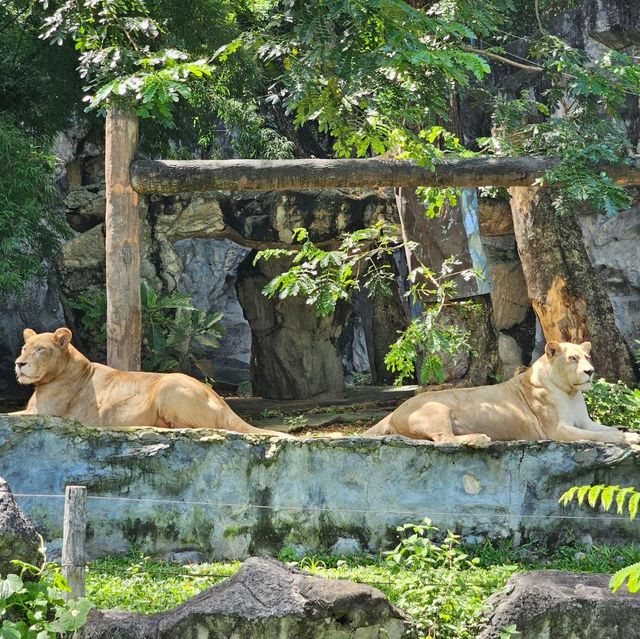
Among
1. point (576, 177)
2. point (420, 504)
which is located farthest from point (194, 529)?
point (576, 177)

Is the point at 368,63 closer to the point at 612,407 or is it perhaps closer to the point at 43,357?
the point at 43,357

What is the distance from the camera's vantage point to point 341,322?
68.2 feet

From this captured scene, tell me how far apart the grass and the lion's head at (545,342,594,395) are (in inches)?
85.4

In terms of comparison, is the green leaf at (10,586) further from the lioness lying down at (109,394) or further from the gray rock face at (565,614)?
the lioness lying down at (109,394)

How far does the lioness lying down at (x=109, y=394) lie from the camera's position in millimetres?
10734

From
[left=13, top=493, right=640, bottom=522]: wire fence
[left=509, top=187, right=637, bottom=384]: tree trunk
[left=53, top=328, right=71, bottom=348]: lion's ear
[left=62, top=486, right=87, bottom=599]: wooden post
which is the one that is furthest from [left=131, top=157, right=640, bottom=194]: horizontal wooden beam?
[left=62, top=486, right=87, bottom=599]: wooden post

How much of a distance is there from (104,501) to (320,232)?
9095 millimetres

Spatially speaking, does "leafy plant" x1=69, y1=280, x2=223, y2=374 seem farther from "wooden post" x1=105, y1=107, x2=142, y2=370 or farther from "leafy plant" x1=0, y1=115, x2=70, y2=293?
"wooden post" x1=105, y1=107, x2=142, y2=370

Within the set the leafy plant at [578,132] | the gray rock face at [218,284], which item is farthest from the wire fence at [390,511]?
the gray rock face at [218,284]

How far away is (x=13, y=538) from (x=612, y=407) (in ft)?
26.9

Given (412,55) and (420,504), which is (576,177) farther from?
(420,504)

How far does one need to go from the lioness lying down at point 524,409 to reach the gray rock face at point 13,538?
506 centimetres

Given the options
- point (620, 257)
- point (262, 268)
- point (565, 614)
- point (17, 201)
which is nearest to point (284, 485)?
point (565, 614)

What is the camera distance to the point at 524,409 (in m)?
11.5
